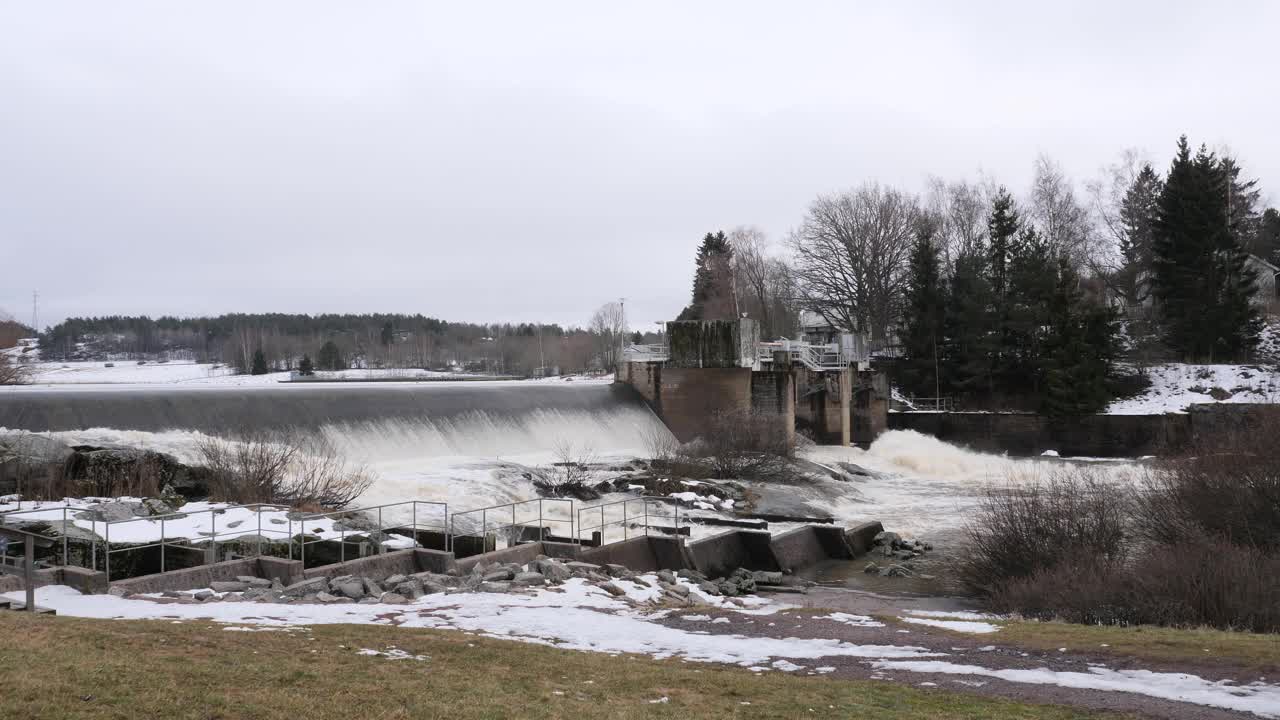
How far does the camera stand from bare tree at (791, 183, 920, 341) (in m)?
70.3

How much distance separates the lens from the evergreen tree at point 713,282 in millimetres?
90125

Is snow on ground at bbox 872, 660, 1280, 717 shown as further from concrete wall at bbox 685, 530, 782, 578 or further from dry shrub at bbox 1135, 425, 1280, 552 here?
concrete wall at bbox 685, 530, 782, 578

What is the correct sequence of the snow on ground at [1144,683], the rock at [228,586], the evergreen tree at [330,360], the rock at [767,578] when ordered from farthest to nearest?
the evergreen tree at [330,360] < the rock at [767,578] < the rock at [228,586] < the snow on ground at [1144,683]

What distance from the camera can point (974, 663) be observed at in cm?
1159

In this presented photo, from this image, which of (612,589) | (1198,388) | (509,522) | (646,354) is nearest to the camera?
(612,589)

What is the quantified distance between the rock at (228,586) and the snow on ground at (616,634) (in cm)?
166

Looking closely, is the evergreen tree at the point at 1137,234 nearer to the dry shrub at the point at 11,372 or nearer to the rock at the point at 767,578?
the rock at the point at 767,578

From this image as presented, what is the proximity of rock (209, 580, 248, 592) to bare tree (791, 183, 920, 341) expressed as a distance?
2297 inches

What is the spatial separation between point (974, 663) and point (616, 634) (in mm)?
4417

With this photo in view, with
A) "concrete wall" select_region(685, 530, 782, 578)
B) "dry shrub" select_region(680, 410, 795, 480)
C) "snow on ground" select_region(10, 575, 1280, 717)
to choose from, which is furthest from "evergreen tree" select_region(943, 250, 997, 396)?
"snow on ground" select_region(10, 575, 1280, 717)

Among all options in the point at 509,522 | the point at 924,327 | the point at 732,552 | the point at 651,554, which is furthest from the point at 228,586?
the point at 924,327

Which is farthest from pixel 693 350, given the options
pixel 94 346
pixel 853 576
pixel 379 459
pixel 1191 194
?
pixel 94 346

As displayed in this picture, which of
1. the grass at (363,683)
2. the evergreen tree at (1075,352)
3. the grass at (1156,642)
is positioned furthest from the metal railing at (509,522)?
the evergreen tree at (1075,352)

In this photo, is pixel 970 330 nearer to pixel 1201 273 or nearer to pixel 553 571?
pixel 1201 273
